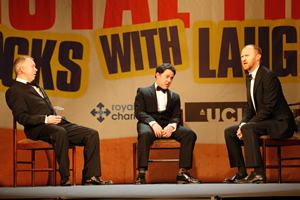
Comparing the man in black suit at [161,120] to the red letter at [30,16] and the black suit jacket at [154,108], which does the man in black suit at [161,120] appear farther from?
the red letter at [30,16]

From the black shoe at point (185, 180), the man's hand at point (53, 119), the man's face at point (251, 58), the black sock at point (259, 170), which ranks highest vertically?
the man's face at point (251, 58)

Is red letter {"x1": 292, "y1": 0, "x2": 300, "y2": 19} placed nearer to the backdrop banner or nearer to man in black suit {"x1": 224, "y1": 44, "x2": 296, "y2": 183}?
the backdrop banner

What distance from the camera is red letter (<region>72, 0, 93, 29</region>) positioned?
18.4ft

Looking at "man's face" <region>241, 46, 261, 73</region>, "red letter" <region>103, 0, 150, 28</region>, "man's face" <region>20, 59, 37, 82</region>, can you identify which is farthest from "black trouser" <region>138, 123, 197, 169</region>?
"red letter" <region>103, 0, 150, 28</region>

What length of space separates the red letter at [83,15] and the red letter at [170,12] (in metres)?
0.85

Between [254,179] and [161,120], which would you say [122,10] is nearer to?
[161,120]

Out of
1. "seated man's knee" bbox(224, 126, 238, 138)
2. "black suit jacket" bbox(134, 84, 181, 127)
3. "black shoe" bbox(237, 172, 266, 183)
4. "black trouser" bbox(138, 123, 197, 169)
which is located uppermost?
"black suit jacket" bbox(134, 84, 181, 127)

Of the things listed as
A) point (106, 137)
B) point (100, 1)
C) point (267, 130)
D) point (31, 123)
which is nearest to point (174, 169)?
point (106, 137)

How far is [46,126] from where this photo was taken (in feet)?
14.9

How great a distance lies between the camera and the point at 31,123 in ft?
14.8

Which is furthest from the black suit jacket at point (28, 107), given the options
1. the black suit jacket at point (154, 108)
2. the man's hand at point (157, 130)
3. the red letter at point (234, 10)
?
the red letter at point (234, 10)

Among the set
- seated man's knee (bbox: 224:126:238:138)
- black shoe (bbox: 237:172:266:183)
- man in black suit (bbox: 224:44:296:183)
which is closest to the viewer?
black shoe (bbox: 237:172:266:183)

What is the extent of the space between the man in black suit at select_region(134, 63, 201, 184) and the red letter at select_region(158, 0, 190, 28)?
86cm

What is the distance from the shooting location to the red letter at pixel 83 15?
561cm
